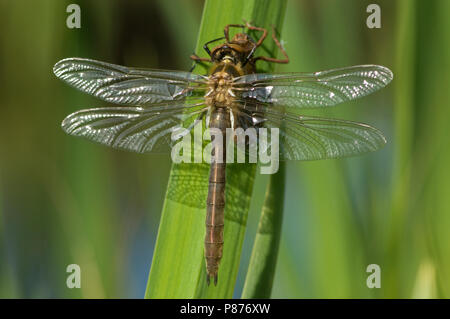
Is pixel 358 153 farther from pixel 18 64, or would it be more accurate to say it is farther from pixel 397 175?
pixel 18 64

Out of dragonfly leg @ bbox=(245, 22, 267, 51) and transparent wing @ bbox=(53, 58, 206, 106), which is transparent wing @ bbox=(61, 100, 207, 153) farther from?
dragonfly leg @ bbox=(245, 22, 267, 51)

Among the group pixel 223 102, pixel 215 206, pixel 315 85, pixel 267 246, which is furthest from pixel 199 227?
pixel 315 85

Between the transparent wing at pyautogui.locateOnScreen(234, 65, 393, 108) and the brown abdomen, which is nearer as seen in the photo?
the brown abdomen

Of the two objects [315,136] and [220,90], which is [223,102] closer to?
[220,90]

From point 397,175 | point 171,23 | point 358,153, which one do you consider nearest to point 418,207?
point 397,175

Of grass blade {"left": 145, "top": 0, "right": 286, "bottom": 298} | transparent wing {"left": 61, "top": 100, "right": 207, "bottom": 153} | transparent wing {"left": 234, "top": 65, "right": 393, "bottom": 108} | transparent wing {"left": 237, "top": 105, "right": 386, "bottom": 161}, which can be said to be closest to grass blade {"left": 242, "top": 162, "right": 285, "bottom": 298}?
grass blade {"left": 145, "top": 0, "right": 286, "bottom": 298}

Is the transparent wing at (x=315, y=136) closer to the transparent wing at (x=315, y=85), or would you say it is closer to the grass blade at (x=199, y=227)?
the transparent wing at (x=315, y=85)

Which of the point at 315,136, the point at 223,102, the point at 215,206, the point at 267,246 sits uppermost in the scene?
the point at 223,102
